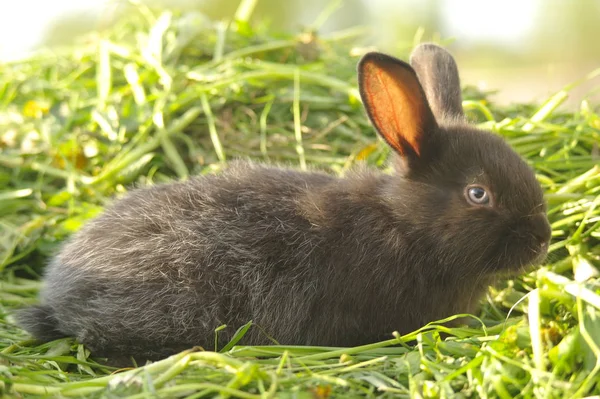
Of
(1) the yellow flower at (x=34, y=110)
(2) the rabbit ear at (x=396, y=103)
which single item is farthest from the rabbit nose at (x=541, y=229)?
(1) the yellow flower at (x=34, y=110)

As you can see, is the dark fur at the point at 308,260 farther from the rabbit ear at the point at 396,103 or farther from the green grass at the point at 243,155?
the green grass at the point at 243,155

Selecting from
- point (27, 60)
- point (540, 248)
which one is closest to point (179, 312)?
point (540, 248)

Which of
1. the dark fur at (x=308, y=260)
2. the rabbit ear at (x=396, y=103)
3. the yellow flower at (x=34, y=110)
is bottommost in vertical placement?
the dark fur at (x=308, y=260)

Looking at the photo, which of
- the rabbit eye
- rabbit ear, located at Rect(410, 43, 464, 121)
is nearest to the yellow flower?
rabbit ear, located at Rect(410, 43, 464, 121)

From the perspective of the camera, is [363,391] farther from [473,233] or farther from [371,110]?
[371,110]

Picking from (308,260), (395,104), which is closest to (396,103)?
(395,104)

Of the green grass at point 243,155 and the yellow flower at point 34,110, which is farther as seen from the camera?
the yellow flower at point 34,110

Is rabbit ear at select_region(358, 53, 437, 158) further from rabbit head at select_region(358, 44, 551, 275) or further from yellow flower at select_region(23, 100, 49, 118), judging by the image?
yellow flower at select_region(23, 100, 49, 118)

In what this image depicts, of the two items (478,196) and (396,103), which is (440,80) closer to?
(396,103)
